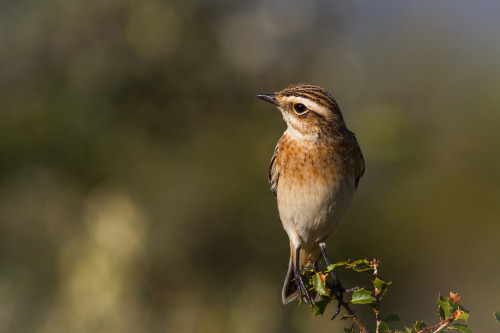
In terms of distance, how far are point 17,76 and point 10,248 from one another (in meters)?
2.37

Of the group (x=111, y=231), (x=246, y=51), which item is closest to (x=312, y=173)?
(x=111, y=231)

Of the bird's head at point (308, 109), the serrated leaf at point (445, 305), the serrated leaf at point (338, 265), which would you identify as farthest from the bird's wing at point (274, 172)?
the serrated leaf at point (445, 305)

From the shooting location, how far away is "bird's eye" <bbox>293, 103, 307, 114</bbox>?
217 inches

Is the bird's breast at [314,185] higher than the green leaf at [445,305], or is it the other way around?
the bird's breast at [314,185]

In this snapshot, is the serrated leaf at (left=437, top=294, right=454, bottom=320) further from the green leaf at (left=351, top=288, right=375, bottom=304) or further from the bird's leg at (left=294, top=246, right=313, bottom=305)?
the bird's leg at (left=294, top=246, right=313, bottom=305)

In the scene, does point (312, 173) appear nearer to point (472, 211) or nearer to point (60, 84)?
point (60, 84)

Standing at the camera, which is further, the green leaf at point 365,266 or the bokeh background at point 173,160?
the bokeh background at point 173,160

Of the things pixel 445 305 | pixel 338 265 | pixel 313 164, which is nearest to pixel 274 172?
pixel 313 164

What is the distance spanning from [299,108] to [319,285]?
1.98 meters

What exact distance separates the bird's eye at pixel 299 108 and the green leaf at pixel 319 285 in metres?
1.90

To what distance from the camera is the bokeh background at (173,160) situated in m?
8.62

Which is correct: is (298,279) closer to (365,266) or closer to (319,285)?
(319,285)

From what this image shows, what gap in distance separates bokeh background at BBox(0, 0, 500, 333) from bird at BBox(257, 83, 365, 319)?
2.57 metres

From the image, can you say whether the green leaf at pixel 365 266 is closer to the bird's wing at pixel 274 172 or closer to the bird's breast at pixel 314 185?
the bird's breast at pixel 314 185
